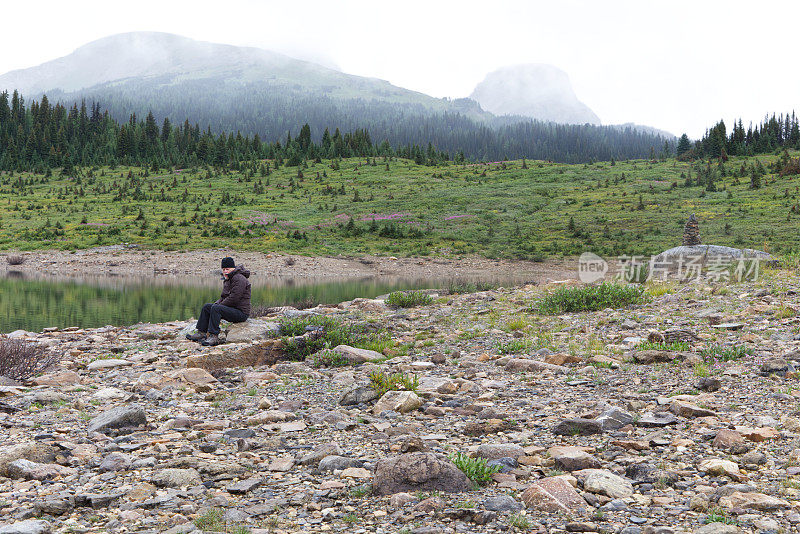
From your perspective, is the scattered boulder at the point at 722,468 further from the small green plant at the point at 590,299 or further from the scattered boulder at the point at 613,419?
the small green plant at the point at 590,299

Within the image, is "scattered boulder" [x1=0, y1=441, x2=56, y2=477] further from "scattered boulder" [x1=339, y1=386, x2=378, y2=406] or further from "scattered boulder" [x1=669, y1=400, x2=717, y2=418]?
"scattered boulder" [x1=669, y1=400, x2=717, y2=418]

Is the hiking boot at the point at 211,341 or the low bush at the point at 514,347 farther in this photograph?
the hiking boot at the point at 211,341

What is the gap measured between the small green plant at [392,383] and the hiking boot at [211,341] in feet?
17.6

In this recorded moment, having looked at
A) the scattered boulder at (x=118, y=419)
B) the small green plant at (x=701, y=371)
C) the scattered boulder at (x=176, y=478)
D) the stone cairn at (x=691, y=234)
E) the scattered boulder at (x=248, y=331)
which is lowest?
the scattered boulder at (x=248, y=331)

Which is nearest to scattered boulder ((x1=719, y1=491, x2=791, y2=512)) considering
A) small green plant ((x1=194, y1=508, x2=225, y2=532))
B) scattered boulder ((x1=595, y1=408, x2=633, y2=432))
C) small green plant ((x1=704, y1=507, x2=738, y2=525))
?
small green plant ((x1=704, y1=507, x2=738, y2=525))

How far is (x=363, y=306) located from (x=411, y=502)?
1463 centimetres

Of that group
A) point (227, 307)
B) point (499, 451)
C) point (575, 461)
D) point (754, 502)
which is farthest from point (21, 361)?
point (754, 502)

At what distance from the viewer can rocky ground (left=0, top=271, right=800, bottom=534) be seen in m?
4.21

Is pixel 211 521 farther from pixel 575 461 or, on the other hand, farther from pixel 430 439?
pixel 575 461

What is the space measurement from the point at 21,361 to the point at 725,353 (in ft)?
37.9

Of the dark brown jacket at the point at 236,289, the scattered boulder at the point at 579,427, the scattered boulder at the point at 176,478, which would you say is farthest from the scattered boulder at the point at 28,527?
Answer: the dark brown jacket at the point at 236,289

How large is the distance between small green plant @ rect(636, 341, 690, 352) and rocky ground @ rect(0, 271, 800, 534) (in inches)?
3.7

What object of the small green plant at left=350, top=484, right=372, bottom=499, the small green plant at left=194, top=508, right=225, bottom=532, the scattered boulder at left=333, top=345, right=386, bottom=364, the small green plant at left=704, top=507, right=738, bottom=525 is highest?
the small green plant at left=704, top=507, right=738, bottom=525

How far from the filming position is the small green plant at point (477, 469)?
4.80m
